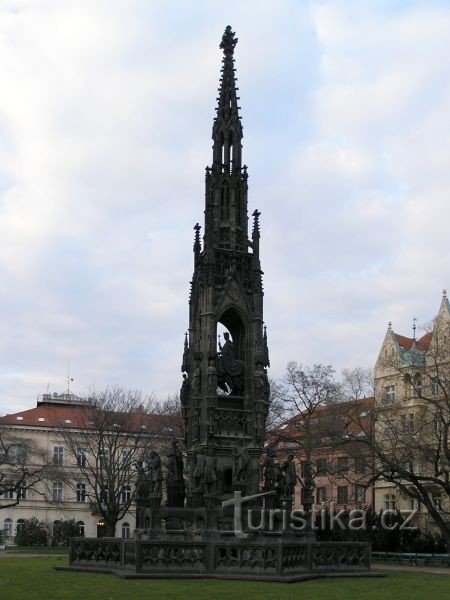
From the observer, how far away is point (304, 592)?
2030cm

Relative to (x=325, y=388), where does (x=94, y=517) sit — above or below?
below

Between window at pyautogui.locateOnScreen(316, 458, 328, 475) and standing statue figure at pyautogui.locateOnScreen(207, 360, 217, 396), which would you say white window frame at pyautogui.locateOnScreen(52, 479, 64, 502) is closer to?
window at pyautogui.locateOnScreen(316, 458, 328, 475)

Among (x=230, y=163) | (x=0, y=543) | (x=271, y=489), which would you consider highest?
(x=230, y=163)

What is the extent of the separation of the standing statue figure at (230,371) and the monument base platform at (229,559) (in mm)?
5901

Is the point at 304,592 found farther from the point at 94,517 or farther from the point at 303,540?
the point at 94,517

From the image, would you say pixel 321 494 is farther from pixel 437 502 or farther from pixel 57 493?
pixel 57 493

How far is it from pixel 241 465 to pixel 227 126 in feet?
42.6

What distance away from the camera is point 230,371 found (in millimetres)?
30016

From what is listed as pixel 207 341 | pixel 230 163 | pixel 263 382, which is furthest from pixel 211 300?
pixel 230 163

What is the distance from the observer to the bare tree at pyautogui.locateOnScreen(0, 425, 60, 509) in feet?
188

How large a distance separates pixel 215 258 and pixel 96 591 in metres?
13.9

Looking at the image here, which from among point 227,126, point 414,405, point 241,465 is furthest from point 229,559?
point 414,405

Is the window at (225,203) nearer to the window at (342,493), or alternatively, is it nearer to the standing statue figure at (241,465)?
the standing statue figure at (241,465)

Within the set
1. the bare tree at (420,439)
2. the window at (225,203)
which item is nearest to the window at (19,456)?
the bare tree at (420,439)
